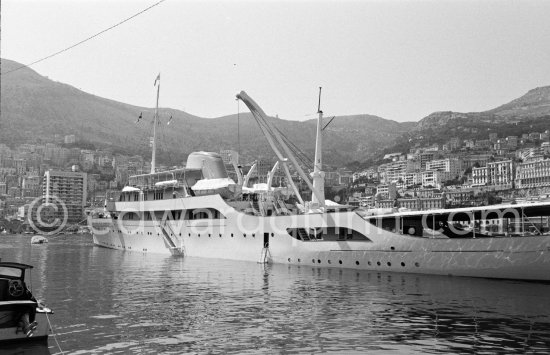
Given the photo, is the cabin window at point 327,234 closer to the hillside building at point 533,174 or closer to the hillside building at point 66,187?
the hillside building at point 533,174

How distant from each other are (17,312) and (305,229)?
22.7 meters

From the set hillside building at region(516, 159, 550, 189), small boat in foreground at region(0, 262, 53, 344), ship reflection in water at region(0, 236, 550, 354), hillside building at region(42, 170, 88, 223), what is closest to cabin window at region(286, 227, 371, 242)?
ship reflection in water at region(0, 236, 550, 354)

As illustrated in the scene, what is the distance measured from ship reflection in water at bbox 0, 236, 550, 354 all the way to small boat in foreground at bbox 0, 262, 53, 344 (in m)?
0.70

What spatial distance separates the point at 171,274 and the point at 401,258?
13775mm

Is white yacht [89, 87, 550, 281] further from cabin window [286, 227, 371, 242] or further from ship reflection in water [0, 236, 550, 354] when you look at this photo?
ship reflection in water [0, 236, 550, 354]

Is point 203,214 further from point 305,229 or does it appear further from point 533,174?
point 533,174

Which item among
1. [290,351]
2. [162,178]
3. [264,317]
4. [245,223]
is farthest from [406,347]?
[162,178]

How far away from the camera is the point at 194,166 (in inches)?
1864

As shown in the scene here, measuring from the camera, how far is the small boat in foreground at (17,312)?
12477 millimetres

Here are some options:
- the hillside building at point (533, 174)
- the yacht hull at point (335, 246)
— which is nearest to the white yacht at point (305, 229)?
the yacht hull at point (335, 246)

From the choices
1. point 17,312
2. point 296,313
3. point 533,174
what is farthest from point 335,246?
point 533,174

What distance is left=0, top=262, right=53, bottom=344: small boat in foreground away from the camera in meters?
12.5

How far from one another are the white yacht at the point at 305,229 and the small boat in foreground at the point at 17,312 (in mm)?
20109

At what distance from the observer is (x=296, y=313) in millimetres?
17281
